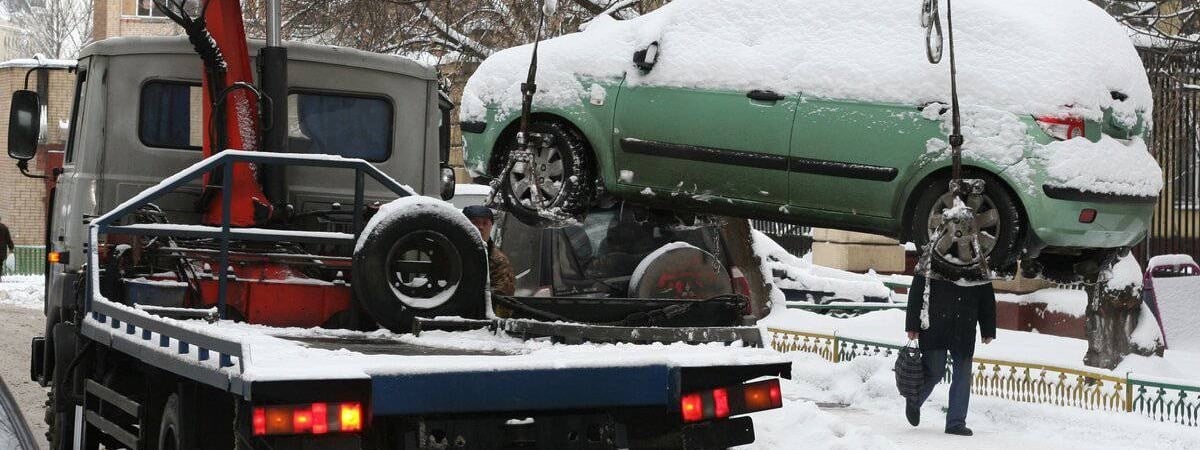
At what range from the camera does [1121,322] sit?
11.8 meters

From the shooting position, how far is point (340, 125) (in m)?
8.59

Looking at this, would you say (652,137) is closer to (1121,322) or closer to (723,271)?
(723,271)

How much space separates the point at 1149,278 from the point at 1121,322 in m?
1.66

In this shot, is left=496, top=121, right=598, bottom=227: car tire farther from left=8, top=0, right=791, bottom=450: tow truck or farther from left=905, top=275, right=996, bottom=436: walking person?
left=905, top=275, right=996, bottom=436: walking person

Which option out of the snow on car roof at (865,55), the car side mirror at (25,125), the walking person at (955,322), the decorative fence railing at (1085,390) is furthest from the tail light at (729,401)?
the decorative fence railing at (1085,390)

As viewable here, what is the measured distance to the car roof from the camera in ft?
27.0

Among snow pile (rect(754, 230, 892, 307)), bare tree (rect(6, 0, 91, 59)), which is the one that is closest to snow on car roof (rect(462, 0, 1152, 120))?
snow pile (rect(754, 230, 892, 307))

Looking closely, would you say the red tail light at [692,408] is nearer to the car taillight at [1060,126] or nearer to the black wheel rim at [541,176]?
the car taillight at [1060,126]

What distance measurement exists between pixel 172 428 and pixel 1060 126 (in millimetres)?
4952

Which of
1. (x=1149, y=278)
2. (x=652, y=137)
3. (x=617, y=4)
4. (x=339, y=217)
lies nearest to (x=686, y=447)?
(x=339, y=217)

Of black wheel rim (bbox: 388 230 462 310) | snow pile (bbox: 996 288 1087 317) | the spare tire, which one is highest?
black wheel rim (bbox: 388 230 462 310)

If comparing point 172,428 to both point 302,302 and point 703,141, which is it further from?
point 703,141

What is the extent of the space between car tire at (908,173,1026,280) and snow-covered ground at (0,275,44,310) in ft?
59.1

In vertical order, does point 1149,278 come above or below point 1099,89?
below
